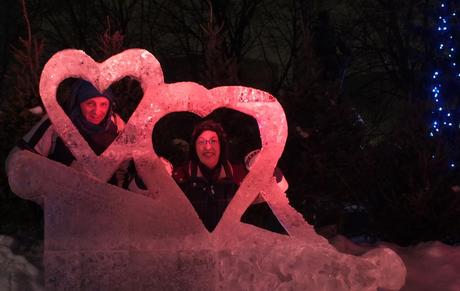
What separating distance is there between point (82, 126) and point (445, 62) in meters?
5.43

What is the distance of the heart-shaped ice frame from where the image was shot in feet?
15.2

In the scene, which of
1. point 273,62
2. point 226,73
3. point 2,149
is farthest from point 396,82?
point 2,149

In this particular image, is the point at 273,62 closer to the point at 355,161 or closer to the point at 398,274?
the point at 355,161

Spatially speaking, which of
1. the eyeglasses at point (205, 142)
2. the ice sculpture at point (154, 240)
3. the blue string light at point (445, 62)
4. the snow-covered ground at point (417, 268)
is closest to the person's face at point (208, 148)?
the eyeglasses at point (205, 142)

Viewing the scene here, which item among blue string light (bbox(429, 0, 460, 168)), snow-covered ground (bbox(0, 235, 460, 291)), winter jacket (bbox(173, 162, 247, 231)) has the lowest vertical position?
snow-covered ground (bbox(0, 235, 460, 291))

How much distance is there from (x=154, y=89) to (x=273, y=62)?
14.9 metres

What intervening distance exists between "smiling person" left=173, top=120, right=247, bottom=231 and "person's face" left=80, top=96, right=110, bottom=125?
78cm

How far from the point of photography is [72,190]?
4.44 meters

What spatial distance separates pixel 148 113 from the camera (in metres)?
4.66

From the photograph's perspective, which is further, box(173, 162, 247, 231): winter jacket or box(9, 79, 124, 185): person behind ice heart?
box(173, 162, 247, 231): winter jacket

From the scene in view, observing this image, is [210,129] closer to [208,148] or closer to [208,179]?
[208,148]

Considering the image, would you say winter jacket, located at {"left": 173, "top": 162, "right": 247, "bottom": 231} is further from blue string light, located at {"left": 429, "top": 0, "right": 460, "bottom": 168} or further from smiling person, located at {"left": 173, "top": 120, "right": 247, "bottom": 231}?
blue string light, located at {"left": 429, "top": 0, "right": 460, "bottom": 168}

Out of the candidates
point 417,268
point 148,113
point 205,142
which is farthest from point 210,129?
point 417,268

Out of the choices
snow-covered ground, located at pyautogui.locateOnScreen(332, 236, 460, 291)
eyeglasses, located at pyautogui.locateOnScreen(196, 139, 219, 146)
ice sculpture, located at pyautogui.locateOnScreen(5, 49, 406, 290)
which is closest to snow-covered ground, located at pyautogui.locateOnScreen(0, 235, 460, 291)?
snow-covered ground, located at pyautogui.locateOnScreen(332, 236, 460, 291)
